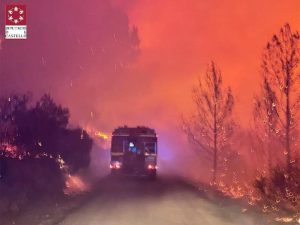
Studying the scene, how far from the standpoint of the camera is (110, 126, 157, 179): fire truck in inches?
1400

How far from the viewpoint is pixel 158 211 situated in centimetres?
1864

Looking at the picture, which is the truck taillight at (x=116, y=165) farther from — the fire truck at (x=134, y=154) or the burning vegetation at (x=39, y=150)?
the burning vegetation at (x=39, y=150)

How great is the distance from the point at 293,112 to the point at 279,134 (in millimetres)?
4088

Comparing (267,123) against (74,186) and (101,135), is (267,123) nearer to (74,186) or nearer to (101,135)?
(74,186)

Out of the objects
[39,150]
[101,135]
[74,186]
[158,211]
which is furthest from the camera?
[101,135]

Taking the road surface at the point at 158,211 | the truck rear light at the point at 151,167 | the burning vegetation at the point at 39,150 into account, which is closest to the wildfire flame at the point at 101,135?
the burning vegetation at the point at 39,150

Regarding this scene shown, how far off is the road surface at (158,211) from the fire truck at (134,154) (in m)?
9.56

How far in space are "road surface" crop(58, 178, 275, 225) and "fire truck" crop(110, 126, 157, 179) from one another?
9.56m

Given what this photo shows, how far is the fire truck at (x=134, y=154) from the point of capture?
35.6 metres

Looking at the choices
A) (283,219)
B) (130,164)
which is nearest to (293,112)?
(283,219)

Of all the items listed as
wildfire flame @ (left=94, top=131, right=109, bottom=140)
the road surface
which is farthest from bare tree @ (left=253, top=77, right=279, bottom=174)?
wildfire flame @ (left=94, top=131, right=109, bottom=140)

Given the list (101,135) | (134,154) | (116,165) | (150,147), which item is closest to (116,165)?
(116,165)

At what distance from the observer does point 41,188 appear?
22.4 meters

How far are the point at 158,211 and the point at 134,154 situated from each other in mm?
17078
